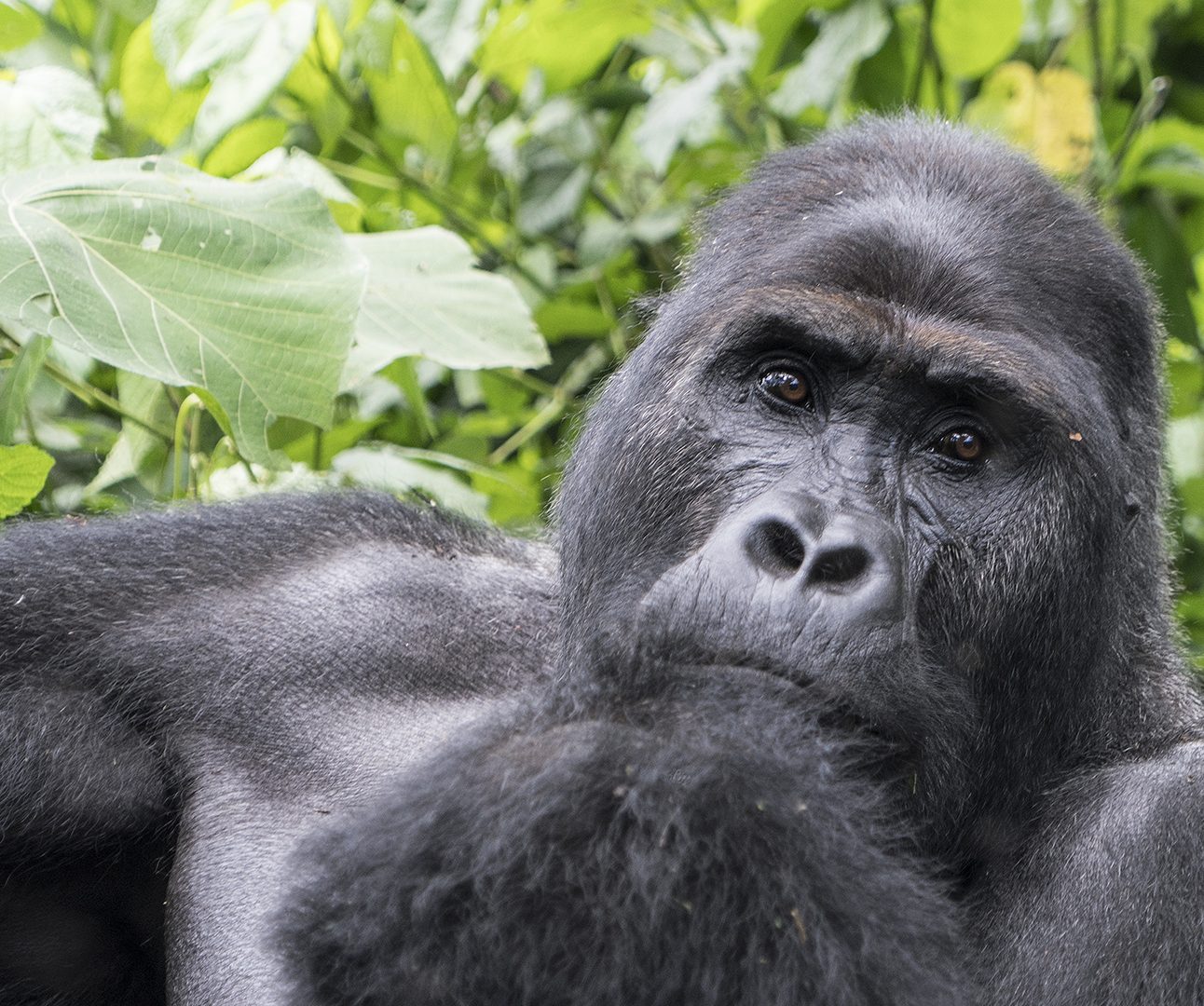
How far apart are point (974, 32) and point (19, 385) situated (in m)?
3.49

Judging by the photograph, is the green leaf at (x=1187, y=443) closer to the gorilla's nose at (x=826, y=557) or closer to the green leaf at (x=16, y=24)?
the gorilla's nose at (x=826, y=557)

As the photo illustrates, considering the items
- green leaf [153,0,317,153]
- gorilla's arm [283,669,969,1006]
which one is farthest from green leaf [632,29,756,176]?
gorilla's arm [283,669,969,1006]

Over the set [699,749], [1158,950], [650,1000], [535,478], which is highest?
[699,749]

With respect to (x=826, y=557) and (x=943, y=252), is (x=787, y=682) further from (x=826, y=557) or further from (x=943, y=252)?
(x=943, y=252)

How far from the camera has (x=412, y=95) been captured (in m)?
4.88

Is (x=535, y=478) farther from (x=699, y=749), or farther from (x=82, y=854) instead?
(x=699, y=749)

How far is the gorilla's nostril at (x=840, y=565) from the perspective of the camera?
2.64 m

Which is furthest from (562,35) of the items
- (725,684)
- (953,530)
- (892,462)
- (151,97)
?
(725,684)

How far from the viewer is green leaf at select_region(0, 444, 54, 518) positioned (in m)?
3.29

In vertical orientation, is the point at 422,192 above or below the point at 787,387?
below

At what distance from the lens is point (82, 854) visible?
10.8 feet

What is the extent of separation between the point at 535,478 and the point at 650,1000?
11.6 ft

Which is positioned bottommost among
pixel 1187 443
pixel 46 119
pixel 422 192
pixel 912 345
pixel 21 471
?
pixel 1187 443

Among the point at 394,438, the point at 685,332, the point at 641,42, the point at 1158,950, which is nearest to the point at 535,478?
the point at 394,438
